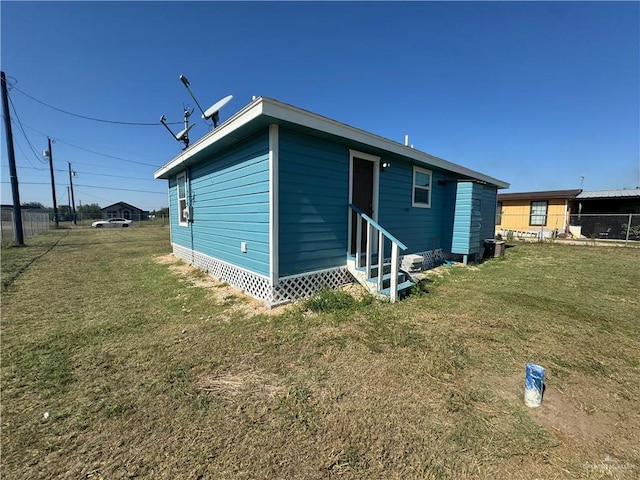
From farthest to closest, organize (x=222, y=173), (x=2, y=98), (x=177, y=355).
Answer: (x=2, y=98)
(x=222, y=173)
(x=177, y=355)

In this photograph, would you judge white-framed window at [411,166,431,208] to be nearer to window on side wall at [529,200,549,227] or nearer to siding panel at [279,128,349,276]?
A: siding panel at [279,128,349,276]

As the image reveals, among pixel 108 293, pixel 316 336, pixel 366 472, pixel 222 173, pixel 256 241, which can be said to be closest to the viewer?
pixel 366 472

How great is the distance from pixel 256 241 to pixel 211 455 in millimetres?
3158

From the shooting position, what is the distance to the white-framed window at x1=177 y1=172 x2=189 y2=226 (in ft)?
25.6

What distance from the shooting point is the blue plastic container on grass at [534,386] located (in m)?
1.97

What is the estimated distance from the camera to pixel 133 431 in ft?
5.83

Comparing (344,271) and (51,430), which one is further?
(344,271)

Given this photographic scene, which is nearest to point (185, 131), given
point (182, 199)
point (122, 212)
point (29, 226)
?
point (182, 199)

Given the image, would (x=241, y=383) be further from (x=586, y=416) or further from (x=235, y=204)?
(x=235, y=204)

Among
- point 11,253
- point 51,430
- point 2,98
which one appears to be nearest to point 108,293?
point 51,430

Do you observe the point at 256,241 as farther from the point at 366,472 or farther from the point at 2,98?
the point at 2,98

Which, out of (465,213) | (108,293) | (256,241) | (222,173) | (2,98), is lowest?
(108,293)

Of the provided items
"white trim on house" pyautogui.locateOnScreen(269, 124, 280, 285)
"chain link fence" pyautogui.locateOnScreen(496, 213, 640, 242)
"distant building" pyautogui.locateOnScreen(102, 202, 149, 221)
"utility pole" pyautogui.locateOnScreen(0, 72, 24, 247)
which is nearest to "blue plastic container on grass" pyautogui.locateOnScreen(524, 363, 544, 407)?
"white trim on house" pyautogui.locateOnScreen(269, 124, 280, 285)

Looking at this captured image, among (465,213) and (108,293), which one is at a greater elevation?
(465,213)
